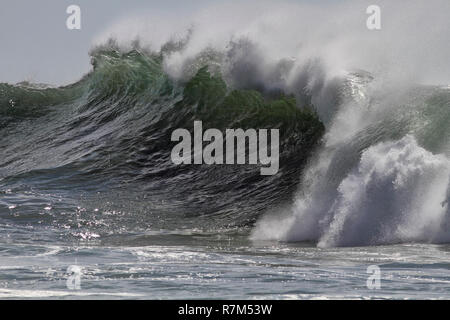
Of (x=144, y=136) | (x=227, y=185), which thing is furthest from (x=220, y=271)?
(x=144, y=136)

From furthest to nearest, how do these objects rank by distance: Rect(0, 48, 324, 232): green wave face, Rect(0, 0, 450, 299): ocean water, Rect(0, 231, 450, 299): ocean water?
Rect(0, 48, 324, 232): green wave face → Rect(0, 0, 450, 299): ocean water → Rect(0, 231, 450, 299): ocean water

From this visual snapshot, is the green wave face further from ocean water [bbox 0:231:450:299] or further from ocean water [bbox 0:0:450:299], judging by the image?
ocean water [bbox 0:231:450:299]

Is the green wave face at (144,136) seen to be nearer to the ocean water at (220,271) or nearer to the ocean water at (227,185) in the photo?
the ocean water at (227,185)

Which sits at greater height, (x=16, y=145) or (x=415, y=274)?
(x=16, y=145)

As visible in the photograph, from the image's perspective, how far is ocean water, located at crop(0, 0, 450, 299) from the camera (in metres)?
9.95

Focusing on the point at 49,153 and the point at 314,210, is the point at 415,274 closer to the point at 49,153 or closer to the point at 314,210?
the point at 314,210

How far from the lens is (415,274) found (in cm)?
1002

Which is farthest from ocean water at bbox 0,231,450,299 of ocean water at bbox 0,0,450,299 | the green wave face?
the green wave face

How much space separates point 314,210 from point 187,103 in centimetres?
1007

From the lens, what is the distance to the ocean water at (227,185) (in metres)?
9.95

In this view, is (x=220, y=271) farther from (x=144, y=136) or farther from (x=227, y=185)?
(x=144, y=136)
